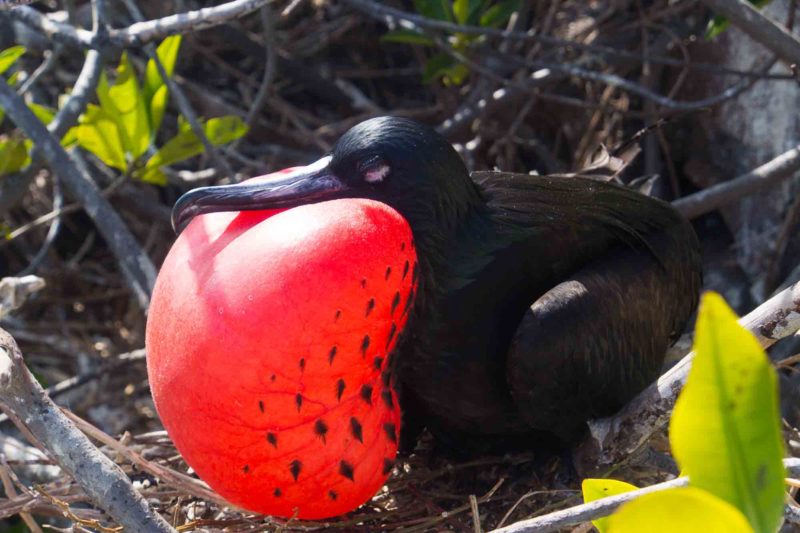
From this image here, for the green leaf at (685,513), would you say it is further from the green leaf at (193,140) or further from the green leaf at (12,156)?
the green leaf at (12,156)

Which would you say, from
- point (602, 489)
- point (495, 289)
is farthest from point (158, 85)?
point (602, 489)

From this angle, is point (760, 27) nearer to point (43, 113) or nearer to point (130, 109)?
point (130, 109)

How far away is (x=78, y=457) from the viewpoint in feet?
3.83

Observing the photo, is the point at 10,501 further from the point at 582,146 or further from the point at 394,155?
the point at 582,146

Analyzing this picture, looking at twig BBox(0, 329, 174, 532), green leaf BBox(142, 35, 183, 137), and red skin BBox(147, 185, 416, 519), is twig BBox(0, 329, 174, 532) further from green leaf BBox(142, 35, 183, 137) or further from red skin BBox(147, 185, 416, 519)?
green leaf BBox(142, 35, 183, 137)

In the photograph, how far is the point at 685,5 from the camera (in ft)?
8.20

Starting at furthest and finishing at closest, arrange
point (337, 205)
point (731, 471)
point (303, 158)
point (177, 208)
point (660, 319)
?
point (303, 158), point (660, 319), point (177, 208), point (337, 205), point (731, 471)

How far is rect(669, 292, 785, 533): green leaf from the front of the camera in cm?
71

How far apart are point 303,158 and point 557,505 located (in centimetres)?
139

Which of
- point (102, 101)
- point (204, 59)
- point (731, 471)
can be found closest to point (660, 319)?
point (731, 471)

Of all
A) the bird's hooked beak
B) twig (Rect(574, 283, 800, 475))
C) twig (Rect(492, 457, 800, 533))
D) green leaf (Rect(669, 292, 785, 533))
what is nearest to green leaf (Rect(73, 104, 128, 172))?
the bird's hooked beak

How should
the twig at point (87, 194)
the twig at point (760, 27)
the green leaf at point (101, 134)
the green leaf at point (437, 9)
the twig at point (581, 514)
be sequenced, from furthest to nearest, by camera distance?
the green leaf at point (437, 9)
the green leaf at point (101, 134)
the twig at point (87, 194)
the twig at point (760, 27)
the twig at point (581, 514)

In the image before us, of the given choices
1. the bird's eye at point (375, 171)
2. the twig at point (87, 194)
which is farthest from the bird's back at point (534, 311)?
the twig at point (87, 194)

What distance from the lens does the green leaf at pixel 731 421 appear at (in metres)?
0.71
